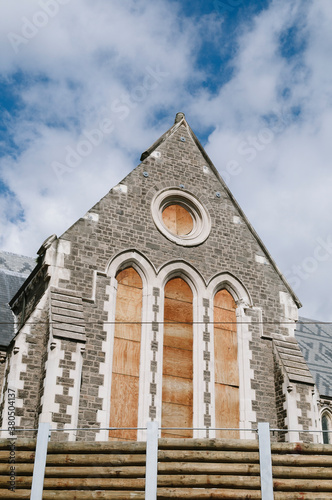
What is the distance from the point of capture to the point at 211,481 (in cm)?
1036

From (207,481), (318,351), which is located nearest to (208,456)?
(207,481)

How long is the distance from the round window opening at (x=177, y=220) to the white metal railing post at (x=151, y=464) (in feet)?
27.0

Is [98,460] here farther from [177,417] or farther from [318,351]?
[318,351]

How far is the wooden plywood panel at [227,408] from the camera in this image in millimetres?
15812

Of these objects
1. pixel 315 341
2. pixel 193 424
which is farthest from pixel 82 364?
pixel 315 341

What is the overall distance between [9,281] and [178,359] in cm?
778

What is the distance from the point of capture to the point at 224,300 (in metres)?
17.7

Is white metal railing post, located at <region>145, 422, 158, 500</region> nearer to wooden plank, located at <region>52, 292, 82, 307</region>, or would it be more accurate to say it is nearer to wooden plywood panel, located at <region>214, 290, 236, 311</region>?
wooden plank, located at <region>52, 292, 82, 307</region>

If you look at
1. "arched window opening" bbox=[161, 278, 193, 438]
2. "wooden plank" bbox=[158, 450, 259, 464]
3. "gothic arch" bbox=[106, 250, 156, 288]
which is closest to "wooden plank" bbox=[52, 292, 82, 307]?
"gothic arch" bbox=[106, 250, 156, 288]

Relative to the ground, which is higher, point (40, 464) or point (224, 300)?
point (224, 300)

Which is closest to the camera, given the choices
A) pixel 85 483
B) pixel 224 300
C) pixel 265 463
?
pixel 85 483

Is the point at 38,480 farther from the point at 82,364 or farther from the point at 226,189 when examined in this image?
the point at 226,189

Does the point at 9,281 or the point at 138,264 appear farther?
the point at 9,281

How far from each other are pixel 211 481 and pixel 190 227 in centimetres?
921
